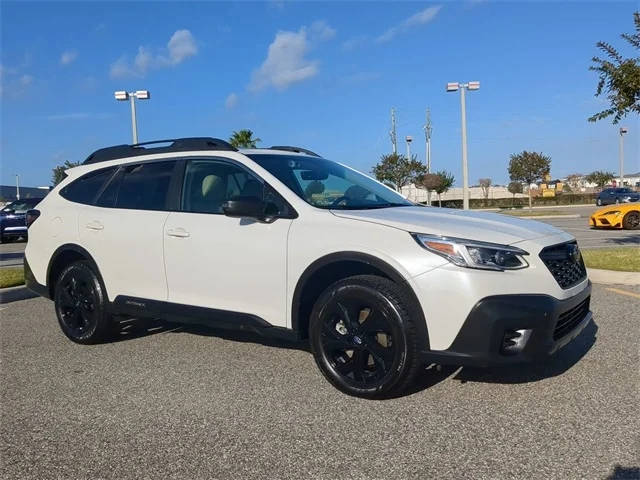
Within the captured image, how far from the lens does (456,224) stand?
3.75 metres

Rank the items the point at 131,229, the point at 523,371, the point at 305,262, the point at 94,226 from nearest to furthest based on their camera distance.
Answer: the point at 305,262 < the point at 523,371 < the point at 131,229 < the point at 94,226

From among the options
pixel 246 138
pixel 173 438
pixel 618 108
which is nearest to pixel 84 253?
pixel 173 438

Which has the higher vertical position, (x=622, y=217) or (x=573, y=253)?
(x=573, y=253)

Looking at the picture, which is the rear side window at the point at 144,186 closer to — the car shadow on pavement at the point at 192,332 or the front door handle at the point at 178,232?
the front door handle at the point at 178,232

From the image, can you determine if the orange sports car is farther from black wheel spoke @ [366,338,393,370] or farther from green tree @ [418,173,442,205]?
green tree @ [418,173,442,205]

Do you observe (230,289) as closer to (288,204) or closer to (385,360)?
(288,204)

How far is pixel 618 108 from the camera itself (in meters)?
9.48

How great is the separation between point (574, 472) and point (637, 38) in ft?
29.2

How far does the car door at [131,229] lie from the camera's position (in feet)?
15.8

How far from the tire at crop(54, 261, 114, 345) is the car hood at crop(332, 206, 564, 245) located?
8.41ft

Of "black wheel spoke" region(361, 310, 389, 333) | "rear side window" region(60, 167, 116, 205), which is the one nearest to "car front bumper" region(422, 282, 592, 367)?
"black wheel spoke" region(361, 310, 389, 333)

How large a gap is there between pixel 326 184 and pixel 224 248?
995 mm

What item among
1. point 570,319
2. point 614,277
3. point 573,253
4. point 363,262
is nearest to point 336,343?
point 363,262

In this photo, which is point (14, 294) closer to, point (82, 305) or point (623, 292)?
point (82, 305)
